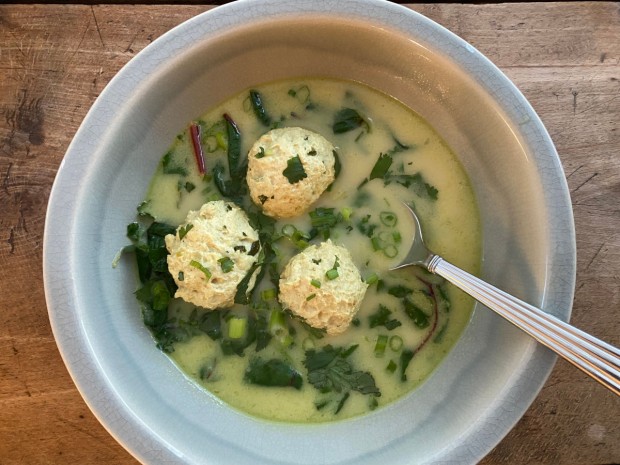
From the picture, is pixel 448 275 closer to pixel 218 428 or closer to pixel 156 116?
pixel 218 428

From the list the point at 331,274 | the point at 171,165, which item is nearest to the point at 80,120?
the point at 171,165

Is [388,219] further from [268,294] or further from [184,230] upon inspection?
[184,230]

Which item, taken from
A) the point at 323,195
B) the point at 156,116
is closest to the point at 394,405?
the point at 323,195

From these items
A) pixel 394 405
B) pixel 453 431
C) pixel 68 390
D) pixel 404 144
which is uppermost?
pixel 404 144

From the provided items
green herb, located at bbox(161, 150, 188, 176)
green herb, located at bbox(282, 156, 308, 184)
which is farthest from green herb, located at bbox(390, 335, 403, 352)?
green herb, located at bbox(161, 150, 188, 176)

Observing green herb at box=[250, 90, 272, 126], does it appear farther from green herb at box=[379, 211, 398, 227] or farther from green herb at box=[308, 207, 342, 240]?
green herb at box=[379, 211, 398, 227]
